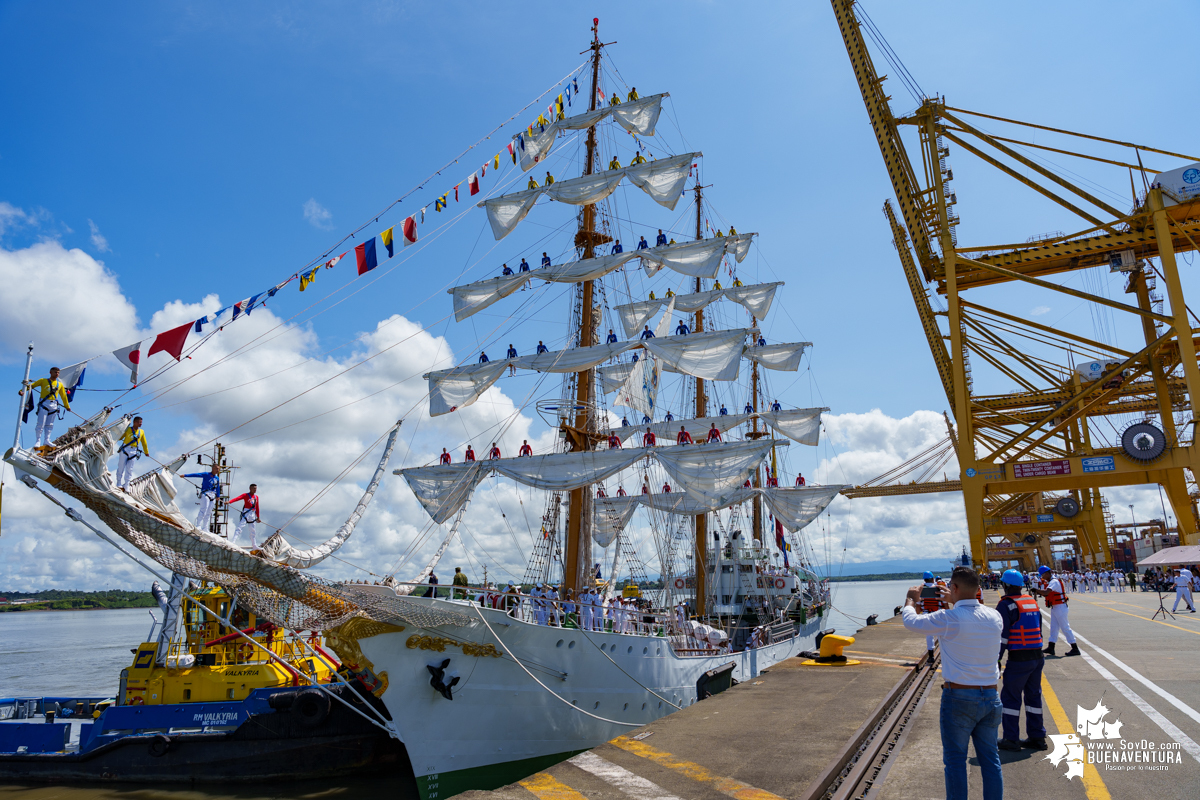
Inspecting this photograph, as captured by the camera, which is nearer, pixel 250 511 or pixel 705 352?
pixel 250 511

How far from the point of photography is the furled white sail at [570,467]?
1983 cm

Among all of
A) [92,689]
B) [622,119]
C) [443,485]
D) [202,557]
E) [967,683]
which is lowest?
[92,689]

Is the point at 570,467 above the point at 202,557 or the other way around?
above

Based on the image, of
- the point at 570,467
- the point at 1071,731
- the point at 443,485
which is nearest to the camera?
the point at 1071,731

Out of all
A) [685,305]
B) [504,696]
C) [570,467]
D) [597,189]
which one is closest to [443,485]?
[570,467]

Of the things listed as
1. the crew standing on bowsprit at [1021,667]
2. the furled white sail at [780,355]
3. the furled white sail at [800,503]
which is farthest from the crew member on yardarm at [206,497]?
the furled white sail at [780,355]

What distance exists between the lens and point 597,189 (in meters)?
23.8

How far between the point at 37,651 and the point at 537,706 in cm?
5964

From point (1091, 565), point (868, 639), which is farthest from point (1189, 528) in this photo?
point (1091, 565)

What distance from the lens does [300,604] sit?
11.0m

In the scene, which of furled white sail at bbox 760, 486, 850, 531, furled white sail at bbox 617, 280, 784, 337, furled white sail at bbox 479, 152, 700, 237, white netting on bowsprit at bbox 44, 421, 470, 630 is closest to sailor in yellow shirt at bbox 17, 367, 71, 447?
white netting on bowsprit at bbox 44, 421, 470, 630

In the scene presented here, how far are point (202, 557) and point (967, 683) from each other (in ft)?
30.9

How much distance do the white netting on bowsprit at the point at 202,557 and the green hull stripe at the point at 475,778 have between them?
2634mm

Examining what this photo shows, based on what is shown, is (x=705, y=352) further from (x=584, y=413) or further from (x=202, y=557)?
(x=202, y=557)
